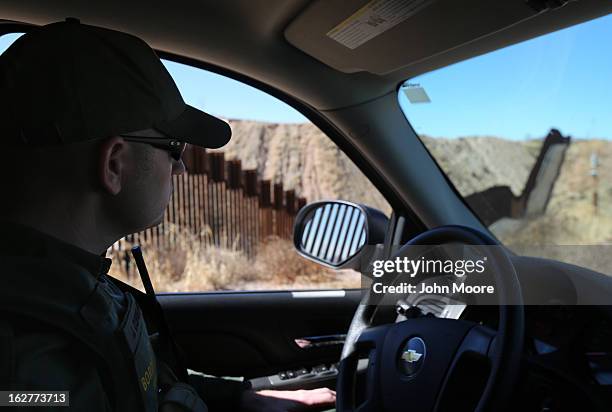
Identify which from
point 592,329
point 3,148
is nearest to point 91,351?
point 3,148

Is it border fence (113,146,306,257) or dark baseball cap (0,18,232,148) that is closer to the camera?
dark baseball cap (0,18,232,148)

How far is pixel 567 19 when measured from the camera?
205cm

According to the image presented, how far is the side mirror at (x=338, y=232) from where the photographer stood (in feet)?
9.14

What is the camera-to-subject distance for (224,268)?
776cm

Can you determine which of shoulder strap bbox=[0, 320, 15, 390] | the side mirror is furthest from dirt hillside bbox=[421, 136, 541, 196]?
shoulder strap bbox=[0, 320, 15, 390]

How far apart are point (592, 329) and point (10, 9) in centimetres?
215

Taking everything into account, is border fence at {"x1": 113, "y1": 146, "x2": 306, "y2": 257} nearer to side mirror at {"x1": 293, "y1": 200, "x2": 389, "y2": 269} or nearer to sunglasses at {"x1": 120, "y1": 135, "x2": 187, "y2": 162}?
side mirror at {"x1": 293, "y1": 200, "x2": 389, "y2": 269}

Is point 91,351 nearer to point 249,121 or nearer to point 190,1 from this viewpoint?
point 190,1

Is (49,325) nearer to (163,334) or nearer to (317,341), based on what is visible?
(163,334)

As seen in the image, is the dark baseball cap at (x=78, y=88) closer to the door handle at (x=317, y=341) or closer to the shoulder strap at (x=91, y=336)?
the shoulder strap at (x=91, y=336)

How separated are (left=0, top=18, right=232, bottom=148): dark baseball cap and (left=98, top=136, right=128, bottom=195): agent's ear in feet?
0.09

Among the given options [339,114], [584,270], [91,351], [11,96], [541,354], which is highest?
[339,114]

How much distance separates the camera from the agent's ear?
1.29 meters

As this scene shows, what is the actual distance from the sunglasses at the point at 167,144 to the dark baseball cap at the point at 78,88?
25mm
